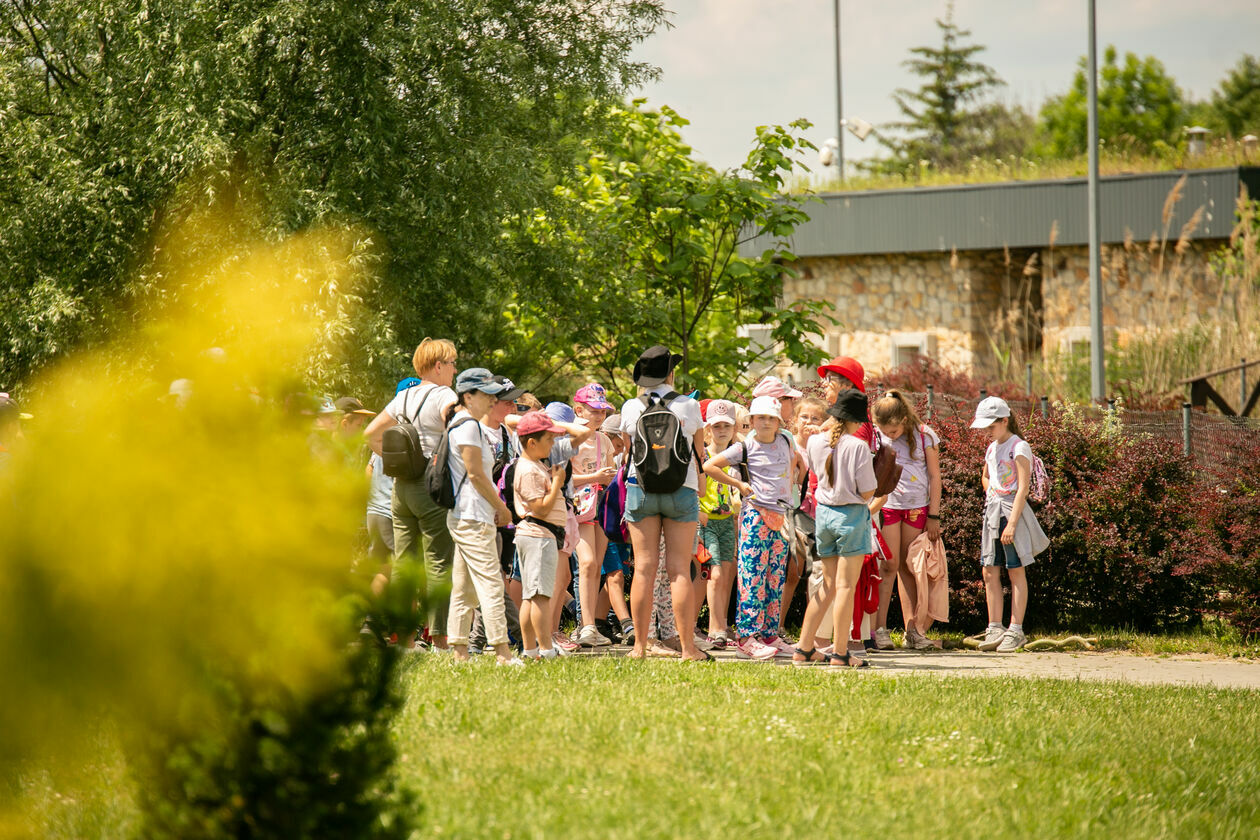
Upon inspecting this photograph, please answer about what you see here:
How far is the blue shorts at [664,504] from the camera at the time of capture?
787cm

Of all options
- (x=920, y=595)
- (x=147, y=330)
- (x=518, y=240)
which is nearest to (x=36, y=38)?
(x=518, y=240)

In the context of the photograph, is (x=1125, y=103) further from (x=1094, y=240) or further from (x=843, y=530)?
(x=843, y=530)

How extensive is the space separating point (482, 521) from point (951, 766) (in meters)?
3.26

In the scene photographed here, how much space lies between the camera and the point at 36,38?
16.6m

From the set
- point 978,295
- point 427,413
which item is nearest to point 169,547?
point 427,413

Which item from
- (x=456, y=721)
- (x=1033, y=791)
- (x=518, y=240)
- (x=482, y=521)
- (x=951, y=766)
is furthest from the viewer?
(x=518, y=240)

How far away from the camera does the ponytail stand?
9117 mm

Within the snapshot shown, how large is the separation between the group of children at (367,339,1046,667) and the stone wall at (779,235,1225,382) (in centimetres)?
1510

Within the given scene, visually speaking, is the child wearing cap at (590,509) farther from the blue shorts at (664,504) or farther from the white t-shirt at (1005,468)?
the white t-shirt at (1005,468)

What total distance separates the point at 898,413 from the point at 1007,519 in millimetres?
1117

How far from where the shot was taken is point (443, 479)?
25.1ft

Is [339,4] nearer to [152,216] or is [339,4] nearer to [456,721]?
[152,216]

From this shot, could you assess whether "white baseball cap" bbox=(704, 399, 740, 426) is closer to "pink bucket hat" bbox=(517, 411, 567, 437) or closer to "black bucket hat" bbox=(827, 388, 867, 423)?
"black bucket hat" bbox=(827, 388, 867, 423)

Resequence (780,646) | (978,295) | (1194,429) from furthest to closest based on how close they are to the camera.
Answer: (978,295) → (1194,429) → (780,646)
